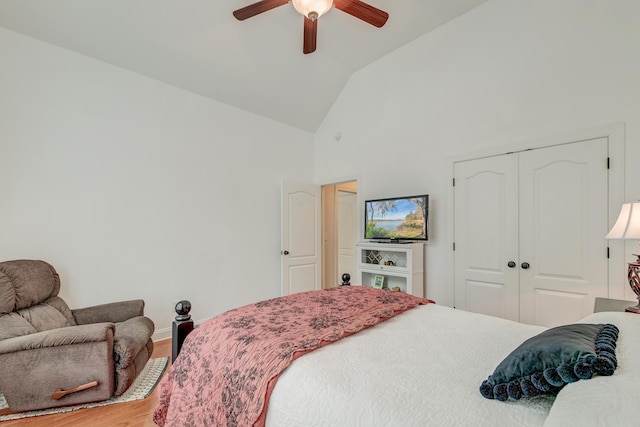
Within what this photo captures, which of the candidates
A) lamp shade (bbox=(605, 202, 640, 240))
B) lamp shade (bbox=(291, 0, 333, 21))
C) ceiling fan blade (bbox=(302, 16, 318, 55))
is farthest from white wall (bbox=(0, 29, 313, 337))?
lamp shade (bbox=(605, 202, 640, 240))

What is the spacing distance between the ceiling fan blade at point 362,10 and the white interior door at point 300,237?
253 centimetres

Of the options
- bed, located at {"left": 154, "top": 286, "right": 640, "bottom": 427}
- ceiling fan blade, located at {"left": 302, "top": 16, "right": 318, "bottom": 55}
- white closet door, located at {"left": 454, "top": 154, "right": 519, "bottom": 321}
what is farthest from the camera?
white closet door, located at {"left": 454, "top": 154, "right": 519, "bottom": 321}

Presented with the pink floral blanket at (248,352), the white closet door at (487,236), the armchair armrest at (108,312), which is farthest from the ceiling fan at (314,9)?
the armchair armrest at (108,312)

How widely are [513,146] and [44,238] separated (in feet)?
14.6

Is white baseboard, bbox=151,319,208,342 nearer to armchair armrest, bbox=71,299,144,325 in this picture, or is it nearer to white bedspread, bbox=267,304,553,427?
armchair armrest, bbox=71,299,144,325

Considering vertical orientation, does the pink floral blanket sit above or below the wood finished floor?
above

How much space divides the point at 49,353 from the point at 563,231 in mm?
3986

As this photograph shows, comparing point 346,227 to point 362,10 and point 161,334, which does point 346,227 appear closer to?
point 161,334

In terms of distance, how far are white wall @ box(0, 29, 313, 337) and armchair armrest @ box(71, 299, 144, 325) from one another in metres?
0.37

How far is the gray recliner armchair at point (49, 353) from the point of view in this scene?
191 centimetres

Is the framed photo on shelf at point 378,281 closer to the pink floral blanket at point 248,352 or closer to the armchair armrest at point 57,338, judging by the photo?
the pink floral blanket at point 248,352

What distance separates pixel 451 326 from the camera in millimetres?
1541

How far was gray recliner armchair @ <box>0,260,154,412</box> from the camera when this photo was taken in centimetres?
191

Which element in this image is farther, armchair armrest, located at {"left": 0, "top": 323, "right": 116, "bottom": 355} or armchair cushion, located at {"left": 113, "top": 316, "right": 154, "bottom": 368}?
armchair cushion, located at {"left": 113, "top": 316, "right": 154, "bottom": 368}
